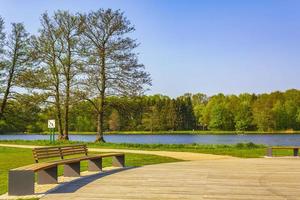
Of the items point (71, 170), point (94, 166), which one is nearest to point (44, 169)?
point (71, 170)

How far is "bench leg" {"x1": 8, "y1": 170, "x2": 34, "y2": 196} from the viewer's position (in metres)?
→ 10.4

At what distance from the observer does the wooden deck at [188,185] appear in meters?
10.1

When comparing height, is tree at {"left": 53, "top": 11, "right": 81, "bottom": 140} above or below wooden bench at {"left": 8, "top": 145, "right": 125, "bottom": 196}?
above

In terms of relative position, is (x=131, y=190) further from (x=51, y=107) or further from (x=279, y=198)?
(x=51, y=107)

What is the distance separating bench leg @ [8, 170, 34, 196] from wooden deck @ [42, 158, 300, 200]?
1.77 ft

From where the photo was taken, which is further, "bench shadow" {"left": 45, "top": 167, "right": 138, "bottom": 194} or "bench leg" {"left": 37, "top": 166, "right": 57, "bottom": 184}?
"bench leg" {"left": 37, "top": 166, "right": 57, "bottom": 184}

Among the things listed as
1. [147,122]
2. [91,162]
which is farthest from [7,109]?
[147,122]

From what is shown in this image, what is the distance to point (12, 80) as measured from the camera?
4631cm

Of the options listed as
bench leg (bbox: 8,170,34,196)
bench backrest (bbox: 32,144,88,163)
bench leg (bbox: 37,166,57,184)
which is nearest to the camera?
bench leg (bbox: 8,170,34,196)

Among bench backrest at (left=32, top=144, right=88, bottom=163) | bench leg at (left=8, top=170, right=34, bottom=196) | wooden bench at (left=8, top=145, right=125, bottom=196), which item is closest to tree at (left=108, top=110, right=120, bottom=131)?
bench backrest at (left=32, top=144, right=88, bottom=163)

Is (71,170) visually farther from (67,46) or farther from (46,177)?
(67,46)

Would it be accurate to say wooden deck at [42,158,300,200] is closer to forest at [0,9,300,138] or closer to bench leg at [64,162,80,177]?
bench leg at [64,162,80,177]

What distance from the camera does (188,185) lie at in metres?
11.7

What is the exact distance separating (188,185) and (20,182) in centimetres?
386
